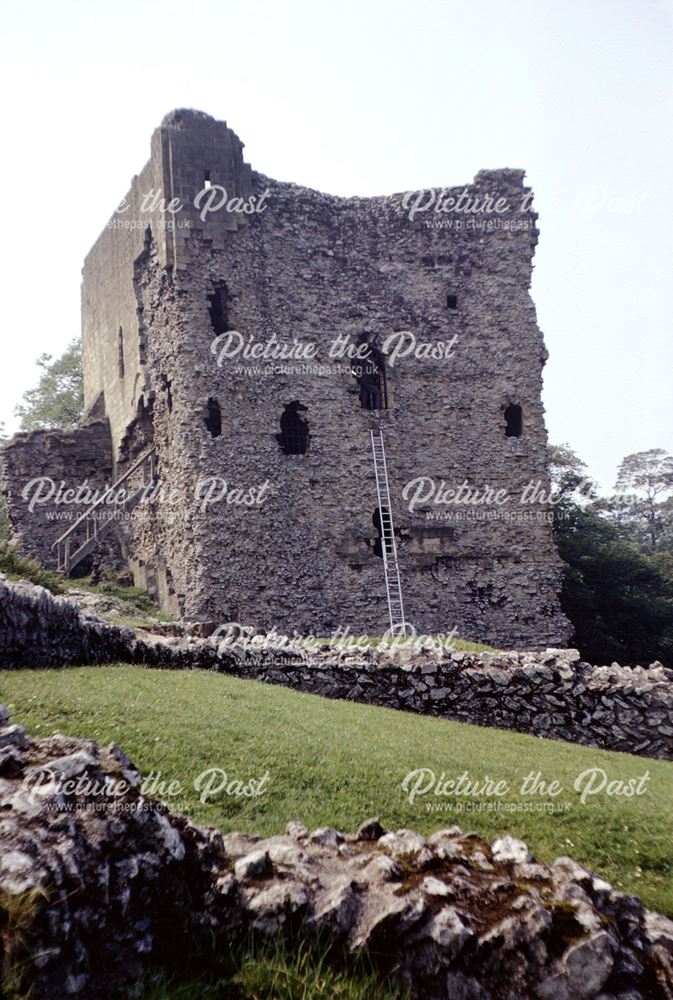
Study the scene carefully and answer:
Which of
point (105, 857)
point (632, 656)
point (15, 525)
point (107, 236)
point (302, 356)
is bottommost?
point (632, 656)

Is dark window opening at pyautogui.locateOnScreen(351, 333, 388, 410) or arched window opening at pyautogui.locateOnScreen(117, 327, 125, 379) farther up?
arched window opening at pyautogui.locateOnScreen(117, 327, 125, 379)

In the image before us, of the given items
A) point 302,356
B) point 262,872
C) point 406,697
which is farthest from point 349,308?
point 262,872

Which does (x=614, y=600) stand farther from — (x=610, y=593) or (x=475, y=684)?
(x=475, y=684)

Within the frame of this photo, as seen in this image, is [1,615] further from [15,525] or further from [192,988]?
[15,525]

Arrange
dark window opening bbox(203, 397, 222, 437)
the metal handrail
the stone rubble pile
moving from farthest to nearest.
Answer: the metal handrail < dark window opening bbox(203, 397, 222, 437) < the stone rubble pile

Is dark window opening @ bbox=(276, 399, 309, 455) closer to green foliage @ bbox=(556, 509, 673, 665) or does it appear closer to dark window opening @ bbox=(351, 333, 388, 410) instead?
dark window opening @ bbox=(351, 333, 388, 410)

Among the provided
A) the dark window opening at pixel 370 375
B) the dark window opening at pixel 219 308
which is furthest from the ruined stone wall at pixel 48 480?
the dark window opening at pixel 370 375

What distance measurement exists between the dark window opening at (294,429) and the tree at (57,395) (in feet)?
67.3

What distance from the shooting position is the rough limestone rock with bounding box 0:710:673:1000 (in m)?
3.63

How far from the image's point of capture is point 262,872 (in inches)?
177

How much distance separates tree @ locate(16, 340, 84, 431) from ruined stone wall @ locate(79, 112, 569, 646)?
16562mm

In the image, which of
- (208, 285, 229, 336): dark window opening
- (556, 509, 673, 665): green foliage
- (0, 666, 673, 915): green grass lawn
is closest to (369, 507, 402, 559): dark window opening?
(208, 285, 229, 336): dark window opening

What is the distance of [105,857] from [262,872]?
94cm

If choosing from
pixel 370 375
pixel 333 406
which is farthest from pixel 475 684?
pixel 370 375
